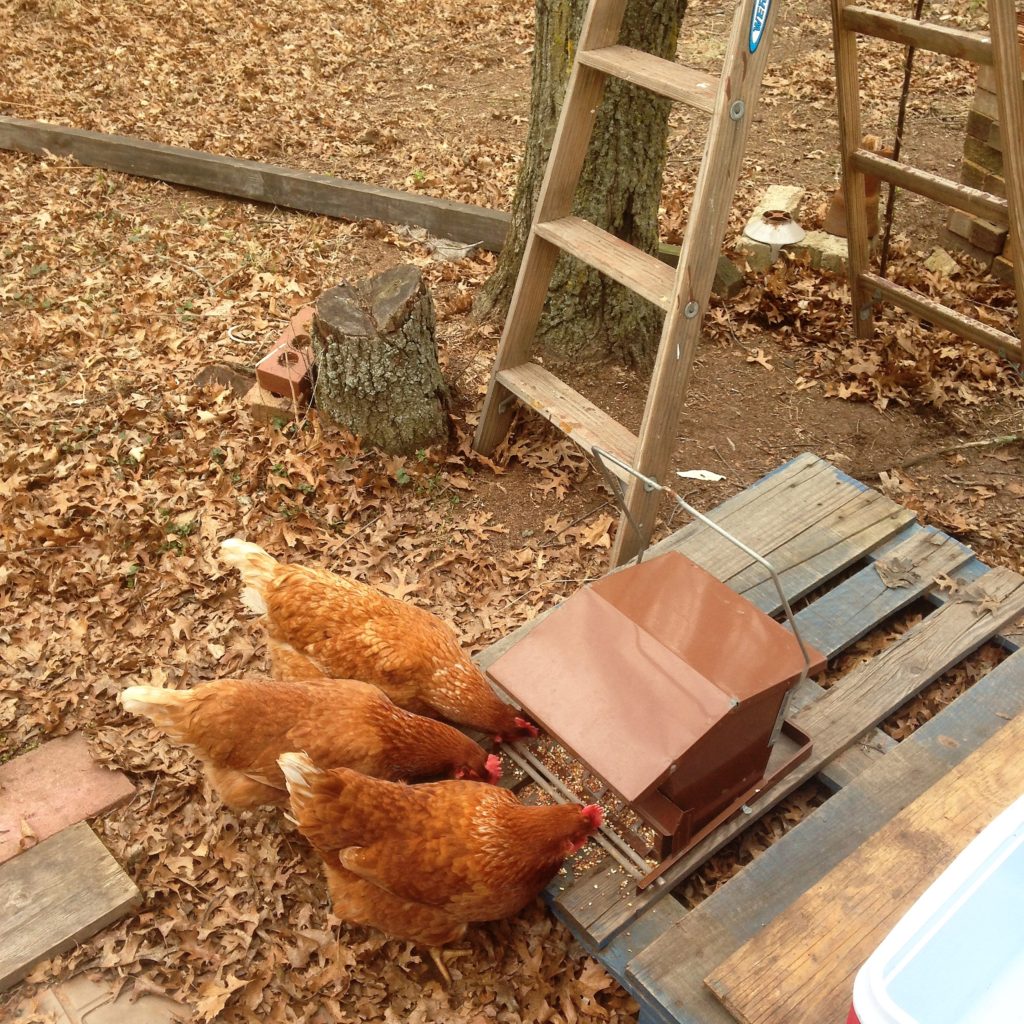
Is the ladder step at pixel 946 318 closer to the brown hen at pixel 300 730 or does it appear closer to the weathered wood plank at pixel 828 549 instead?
the weathered wood plank at pixel 828 549

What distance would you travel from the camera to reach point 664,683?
2.21 metres

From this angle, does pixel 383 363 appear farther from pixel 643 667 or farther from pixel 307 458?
pixel 643 667

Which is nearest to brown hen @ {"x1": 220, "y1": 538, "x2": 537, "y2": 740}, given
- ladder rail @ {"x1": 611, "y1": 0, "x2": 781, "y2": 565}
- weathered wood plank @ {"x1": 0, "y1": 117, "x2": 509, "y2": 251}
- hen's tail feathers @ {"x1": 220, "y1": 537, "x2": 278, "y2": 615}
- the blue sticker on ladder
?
hen's tail feathers @ {"x1": 220, "y1": 537, "x2": 278, "y2": 615}

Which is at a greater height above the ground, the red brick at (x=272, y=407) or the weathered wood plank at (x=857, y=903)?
the weathered wood plank at (x=857, y=903)

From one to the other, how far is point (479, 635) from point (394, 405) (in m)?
1.25

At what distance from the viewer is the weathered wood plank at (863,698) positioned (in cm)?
252

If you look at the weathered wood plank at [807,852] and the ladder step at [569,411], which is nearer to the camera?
the weathered wood plank at [807,852]

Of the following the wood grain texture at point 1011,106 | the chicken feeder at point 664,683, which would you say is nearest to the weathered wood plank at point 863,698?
the chicken feeder at point 664,683

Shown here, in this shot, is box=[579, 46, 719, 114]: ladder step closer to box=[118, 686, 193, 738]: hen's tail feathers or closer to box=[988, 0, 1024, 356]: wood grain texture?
box=[988, 0, 1024, 356]: wood grain texture

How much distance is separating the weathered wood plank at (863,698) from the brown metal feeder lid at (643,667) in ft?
1.97

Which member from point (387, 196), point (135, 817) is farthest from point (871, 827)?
point (387, 196)

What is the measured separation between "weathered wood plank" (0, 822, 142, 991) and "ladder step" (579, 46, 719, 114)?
3185 mm

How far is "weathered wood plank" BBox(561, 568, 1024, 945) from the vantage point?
8.28 feet

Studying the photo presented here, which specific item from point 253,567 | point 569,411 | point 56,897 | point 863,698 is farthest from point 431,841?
point 569,411
